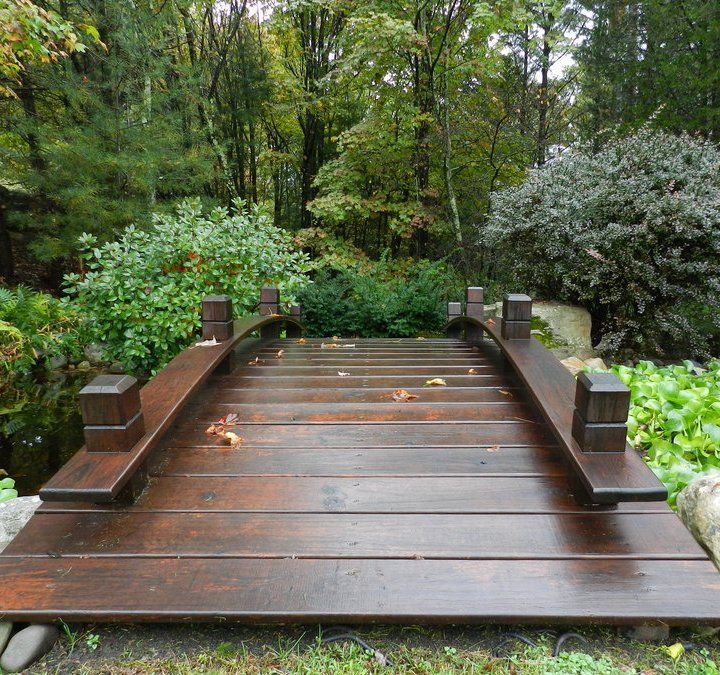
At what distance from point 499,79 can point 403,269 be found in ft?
12.9

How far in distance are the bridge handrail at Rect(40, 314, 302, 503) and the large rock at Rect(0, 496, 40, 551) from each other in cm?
31

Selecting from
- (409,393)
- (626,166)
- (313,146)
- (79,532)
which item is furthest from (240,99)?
(79,532)

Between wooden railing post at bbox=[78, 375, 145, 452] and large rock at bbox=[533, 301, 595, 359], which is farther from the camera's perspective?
large rock at bbox=[533, 301, 595, 359]

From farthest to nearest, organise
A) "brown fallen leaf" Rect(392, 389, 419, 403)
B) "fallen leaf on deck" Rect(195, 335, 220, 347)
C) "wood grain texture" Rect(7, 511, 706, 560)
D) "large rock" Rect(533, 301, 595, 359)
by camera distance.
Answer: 1. "large rock" Rect(533, 301, 595, 359)
2. "fallen leaf on deck" Rect(195, 335, 220, 347)
3. "brown fallen leaf" Rect(392, 389, 419, 403)
4. "wood grain texture" Rect(7, 511, 706, 560)

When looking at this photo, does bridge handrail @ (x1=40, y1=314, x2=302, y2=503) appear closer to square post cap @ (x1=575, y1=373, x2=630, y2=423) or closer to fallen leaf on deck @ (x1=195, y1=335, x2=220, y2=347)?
fallen leaf on deck @ (x1=195, y1=335, x2=220, y2=347)

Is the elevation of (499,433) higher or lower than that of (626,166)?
lower

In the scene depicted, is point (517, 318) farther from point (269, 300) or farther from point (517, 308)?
point (269, 300)

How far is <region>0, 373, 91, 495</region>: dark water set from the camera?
3232 millimetres

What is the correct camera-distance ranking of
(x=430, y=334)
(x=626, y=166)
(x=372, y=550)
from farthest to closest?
(x=430, y=334), (x=626, y=166), (x=372, y=550)

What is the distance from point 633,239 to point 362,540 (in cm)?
421

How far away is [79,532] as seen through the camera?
1508 millimetres

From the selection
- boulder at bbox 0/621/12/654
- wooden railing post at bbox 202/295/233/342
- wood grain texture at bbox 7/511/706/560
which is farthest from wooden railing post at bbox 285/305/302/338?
boulder at bbox 0/621/12/654

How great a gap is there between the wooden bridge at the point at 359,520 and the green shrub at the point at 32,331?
10.2ft

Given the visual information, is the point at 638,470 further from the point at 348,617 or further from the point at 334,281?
the point at 334,281
